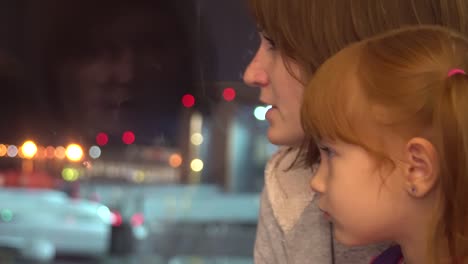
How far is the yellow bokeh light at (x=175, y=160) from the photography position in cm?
132

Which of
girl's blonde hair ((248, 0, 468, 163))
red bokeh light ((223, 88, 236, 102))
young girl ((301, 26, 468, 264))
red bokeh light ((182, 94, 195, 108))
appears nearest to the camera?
young girl ((301, 26, 468, 264))

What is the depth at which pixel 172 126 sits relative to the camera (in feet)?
4.28

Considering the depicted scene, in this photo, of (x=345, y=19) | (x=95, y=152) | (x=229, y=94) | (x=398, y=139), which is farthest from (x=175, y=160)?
(x=398, y=139)

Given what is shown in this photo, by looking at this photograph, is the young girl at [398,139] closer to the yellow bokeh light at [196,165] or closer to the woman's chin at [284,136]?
the woman's chin at [284,136]

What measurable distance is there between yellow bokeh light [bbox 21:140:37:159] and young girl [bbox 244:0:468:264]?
26.5 inches

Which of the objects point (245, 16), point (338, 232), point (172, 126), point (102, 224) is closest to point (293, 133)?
point (338, 232)

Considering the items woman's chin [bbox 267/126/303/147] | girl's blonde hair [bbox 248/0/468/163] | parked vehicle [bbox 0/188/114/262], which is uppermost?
girl's blonde hair [bbox 248/0/468/163]

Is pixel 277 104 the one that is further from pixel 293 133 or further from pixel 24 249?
pixel 24 249

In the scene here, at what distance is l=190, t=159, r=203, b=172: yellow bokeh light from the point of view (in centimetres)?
134

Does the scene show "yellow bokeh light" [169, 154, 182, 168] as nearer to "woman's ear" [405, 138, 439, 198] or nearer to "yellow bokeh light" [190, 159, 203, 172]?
"yellow bokeh light" [190, 159, 203, 172]

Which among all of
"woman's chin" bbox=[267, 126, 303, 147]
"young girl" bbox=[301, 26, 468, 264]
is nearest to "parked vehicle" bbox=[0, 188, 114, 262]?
"woman's chin" bbox=[267, 126, 303, 147]

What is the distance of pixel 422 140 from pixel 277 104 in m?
0.21

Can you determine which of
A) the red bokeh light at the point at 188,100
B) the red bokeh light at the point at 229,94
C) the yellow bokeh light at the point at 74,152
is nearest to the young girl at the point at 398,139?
the red bokeh light at the point at 229,94

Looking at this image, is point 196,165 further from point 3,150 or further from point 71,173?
point 3,150
